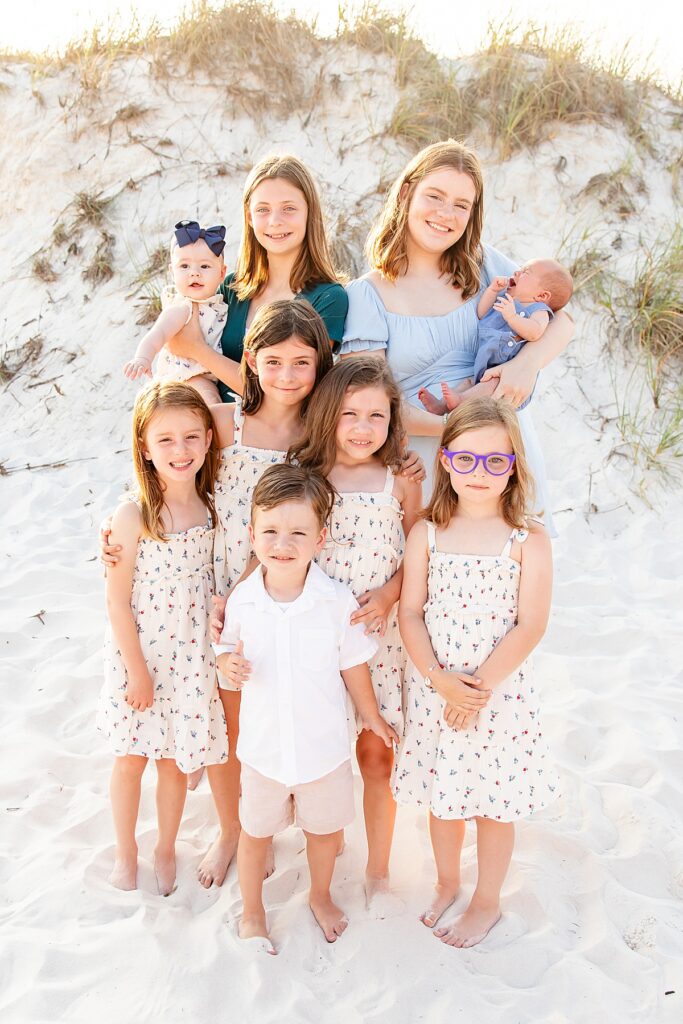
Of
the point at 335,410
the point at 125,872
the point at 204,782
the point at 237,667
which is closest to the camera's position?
the point at 237,667

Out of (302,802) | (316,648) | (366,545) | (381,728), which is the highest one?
(366,545)

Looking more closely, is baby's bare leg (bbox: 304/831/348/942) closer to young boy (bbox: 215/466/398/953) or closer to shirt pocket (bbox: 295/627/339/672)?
young boy (bbox: 215/466/398/953)

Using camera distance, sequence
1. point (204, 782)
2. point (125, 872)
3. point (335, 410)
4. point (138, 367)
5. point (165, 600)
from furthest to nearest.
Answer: point (204, 782), point (138, 367), point (125, 872), point (165, 600), point (335, 410)

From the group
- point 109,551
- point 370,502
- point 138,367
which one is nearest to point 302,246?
point 138,367

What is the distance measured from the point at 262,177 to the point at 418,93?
436 cm

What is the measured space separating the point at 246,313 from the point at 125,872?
5.75 ft

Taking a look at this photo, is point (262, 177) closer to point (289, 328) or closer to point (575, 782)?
point (289, 328)

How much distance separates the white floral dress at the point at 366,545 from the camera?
7.52 feet

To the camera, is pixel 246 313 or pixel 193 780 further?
pixel 193 780

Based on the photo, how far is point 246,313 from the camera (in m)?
2.73

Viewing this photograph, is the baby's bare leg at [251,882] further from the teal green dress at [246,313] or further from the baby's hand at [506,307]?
the baby's hand at [506,307]

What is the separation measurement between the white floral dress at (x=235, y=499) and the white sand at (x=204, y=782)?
935mm

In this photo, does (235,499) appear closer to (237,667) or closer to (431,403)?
(237,667)

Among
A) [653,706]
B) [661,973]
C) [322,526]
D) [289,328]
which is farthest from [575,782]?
[289,328]
